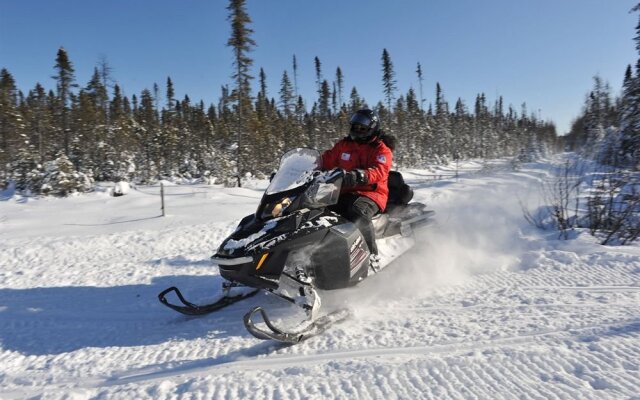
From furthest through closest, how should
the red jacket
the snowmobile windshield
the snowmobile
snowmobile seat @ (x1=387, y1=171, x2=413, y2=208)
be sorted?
snowmobile seat @ (x1=387, y1=171, x2=413, y2=208), the red jacket, the snowmobile windshield, the snowmobile

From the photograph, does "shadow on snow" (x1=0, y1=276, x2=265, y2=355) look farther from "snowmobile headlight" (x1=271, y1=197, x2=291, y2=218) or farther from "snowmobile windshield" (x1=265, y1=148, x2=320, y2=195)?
"snowmobile windshield" (x1=265, y1=148, x2=320, y2=195)

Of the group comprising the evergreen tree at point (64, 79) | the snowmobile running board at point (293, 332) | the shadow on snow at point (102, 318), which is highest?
the evergreen tree at point (64, 79)

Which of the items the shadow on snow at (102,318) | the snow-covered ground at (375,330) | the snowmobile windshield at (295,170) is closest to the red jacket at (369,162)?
the snowmobile windshield at (295,170)

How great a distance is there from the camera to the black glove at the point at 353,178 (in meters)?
4.02

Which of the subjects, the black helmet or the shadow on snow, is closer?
the shadow on snow

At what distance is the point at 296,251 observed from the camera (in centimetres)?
357

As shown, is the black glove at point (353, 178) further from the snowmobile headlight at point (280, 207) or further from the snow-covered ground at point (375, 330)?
the snow-covered ground at point (375, 330)

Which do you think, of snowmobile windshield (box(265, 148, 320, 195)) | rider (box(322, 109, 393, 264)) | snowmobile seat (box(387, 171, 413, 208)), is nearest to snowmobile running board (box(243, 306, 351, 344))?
rider (box(322, 109, 393, 264))

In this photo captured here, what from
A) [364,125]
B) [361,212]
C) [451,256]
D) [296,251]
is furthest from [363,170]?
[451,256]

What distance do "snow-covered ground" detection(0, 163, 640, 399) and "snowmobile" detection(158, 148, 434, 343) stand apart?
0.19m

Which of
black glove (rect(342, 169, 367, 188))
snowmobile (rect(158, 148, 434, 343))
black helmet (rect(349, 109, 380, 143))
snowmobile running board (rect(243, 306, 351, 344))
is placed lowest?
snowmobile running board (rect(243, 306, 351, 344))

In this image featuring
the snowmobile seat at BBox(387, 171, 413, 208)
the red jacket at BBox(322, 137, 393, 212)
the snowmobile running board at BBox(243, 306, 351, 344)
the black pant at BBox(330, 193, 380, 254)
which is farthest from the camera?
the snowmobile seat at BBox(387, 171, 413, 208)

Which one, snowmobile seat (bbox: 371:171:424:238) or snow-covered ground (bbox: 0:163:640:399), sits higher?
snowmobile seat (bbox: 371:171:424:238)

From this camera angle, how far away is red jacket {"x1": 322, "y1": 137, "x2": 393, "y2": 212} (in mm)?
4488
